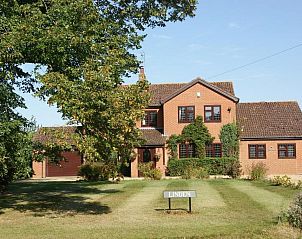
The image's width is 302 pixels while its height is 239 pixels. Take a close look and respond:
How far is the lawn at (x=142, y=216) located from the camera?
A: 13312 mm

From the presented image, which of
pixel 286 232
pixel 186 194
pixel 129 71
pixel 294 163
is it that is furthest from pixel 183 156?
pixel 286 232

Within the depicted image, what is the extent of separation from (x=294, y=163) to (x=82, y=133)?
33083 millimetres

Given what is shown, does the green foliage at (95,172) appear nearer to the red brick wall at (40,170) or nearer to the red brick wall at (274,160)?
the red brick wall at (40,170)

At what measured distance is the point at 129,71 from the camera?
20.4 m

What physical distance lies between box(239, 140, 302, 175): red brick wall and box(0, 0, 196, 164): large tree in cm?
3027

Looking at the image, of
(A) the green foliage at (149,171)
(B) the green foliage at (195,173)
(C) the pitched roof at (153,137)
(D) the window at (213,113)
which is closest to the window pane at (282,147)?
(D) the window at (213,113)

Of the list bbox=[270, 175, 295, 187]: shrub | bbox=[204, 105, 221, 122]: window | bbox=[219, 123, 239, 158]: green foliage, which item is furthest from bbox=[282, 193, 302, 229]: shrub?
bbox=[204, 105, 221, 122]: window

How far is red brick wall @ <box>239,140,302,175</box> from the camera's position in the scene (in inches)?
1777

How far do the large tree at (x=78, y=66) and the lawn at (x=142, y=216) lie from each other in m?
2.38

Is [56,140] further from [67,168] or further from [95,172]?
[67,168]

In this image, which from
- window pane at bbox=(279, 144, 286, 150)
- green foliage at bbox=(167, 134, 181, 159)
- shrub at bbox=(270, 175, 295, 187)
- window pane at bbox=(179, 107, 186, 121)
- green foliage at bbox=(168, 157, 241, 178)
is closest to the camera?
shrub at bbox=(270, 175, 295, 187)

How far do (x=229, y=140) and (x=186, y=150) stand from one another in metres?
3.96

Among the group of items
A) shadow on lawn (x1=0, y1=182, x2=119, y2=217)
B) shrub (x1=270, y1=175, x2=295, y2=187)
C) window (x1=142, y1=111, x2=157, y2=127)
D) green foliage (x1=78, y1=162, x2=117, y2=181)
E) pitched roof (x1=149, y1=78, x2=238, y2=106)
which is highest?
pitched roof (x1=149, y1=78, x2=238, y2=106)

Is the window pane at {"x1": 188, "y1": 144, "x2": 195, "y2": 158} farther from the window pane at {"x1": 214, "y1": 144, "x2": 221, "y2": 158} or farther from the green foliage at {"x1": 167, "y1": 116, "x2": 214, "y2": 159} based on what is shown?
the window pane at {"x1": 214, "y1": 144, "x2": 221, "y2": 158}
